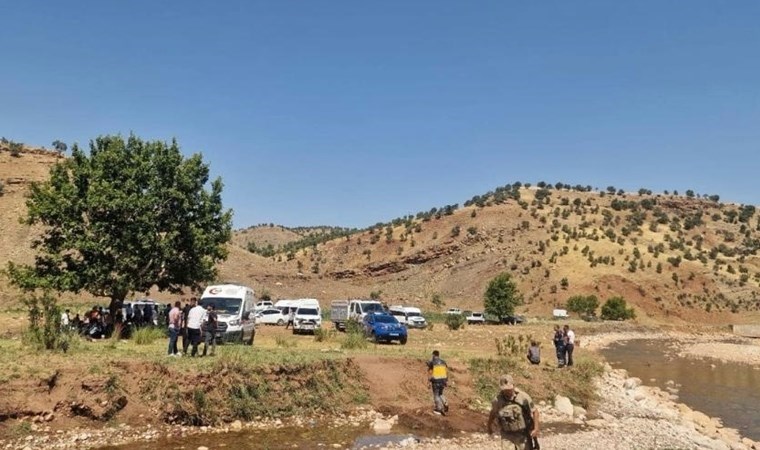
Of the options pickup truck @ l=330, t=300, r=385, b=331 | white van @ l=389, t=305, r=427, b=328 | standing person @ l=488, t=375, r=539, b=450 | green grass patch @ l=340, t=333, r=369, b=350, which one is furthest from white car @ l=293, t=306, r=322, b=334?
standing person @ l=488, t=375, r=539, b=450

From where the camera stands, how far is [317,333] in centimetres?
3034

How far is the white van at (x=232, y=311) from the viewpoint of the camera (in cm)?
2511

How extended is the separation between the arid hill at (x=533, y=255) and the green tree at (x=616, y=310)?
223 inches

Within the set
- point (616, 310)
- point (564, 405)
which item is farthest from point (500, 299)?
point (564, 405)

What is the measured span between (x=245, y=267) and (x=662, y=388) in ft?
187

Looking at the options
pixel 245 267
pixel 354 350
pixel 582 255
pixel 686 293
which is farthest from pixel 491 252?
pixel 354 350

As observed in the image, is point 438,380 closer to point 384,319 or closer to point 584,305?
point 384,319

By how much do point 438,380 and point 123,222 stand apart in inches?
724

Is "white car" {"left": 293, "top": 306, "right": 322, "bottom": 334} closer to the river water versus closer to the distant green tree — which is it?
the river water

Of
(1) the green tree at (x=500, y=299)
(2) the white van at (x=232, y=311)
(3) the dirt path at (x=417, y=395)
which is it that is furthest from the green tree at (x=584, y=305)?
(3) the dirt path at (x=417, y=395)

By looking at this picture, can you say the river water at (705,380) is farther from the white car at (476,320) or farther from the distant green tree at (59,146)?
the distant green tree at (59,146)

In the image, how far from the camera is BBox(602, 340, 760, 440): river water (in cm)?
2486

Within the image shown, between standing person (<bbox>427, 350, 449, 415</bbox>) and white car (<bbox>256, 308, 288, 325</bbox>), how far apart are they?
88.2 ft

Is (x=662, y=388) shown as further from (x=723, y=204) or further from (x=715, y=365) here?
(x=723, y=204)
